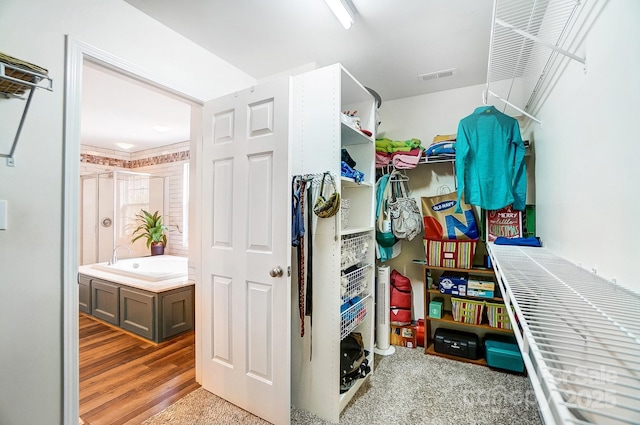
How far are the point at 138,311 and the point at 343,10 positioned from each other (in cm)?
325

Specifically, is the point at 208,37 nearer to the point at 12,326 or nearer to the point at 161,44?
the point at 161,44

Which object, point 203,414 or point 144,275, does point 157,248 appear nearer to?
point 144,275

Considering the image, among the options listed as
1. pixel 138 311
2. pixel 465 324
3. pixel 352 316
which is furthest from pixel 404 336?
pixel 138 311

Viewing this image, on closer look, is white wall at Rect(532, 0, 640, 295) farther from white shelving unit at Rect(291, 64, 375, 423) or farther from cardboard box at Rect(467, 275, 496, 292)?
white shelving unit at Rect(291, 64, 375, 423)

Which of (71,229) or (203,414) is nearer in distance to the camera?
(71,229)

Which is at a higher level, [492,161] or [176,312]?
[492,161]

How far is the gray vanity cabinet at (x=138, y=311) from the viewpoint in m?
2.79

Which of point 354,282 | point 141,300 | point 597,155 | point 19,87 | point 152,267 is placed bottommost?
point 141,300

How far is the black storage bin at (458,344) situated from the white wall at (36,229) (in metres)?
2.59

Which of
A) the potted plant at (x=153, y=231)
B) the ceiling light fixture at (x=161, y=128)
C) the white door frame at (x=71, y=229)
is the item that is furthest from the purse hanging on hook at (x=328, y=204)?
the potted plant at (x=153, y=231)

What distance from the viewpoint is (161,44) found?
1863mm

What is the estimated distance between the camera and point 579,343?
2.05ft

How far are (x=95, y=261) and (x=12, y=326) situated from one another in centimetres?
420

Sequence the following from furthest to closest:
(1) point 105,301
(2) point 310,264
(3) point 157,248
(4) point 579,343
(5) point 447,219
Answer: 1. (3) point 157,248
2. (1) point 105,301
3. (5) point 447,219
4. (2) point 310,264
5. (4) point 579,343
